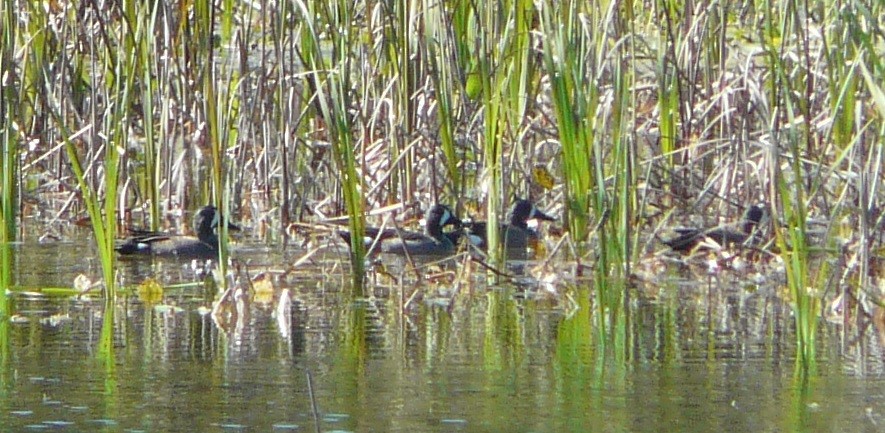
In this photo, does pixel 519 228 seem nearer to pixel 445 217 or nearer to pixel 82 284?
pixel 445 217

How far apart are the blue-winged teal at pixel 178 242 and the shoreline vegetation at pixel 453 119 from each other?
214mm

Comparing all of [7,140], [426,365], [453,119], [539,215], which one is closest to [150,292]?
[7,140]

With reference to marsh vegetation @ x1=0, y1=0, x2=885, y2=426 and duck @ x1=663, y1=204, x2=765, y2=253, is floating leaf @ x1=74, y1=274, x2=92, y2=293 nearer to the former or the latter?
marsh vegetation @ x1=0, y1=0, x2=885, y2=426

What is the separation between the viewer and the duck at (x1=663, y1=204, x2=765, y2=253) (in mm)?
8031

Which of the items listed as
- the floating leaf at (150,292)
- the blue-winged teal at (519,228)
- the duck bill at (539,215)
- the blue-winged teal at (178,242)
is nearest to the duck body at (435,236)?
the blue-winged teal at (519,228)

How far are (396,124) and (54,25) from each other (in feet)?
6.26

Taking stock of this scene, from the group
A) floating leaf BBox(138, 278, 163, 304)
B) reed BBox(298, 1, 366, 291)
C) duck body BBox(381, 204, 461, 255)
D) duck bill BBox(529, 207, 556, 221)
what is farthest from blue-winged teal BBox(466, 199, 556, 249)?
floating leaf BBox(138, 278, 163, 304)

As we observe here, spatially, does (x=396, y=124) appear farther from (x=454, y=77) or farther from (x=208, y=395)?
(x=208, y=395)

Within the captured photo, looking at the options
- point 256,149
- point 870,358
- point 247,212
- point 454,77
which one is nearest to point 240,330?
point 870,358

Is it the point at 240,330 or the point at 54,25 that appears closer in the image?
the point at 240,330

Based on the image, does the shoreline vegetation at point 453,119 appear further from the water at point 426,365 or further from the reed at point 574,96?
the water at point 426,365

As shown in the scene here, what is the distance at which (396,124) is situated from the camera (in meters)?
8.45

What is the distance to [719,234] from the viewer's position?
8.20m

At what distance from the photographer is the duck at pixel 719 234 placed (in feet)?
26.3
